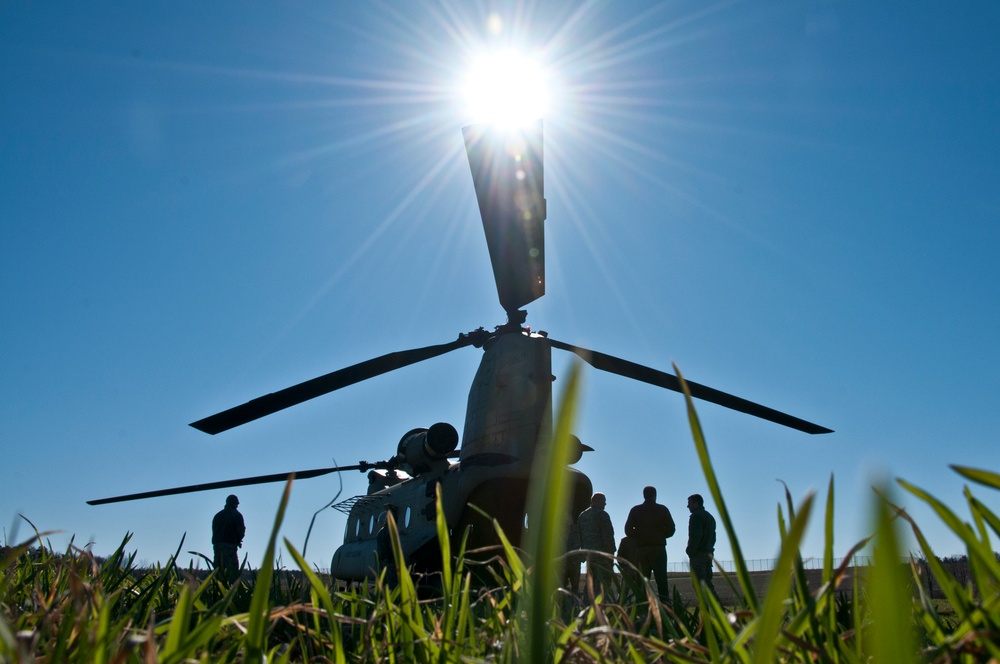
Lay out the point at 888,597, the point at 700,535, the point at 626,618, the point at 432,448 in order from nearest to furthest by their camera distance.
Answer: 1. the point at 888,597
2. the point at 626,618
3. the point at 700,535
4. the point at 432,448

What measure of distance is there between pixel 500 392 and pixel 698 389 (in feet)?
7.30

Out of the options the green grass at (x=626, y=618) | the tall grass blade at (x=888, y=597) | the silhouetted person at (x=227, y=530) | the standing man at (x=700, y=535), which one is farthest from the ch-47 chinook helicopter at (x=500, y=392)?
the tall grass blade at (x=888, y=597)

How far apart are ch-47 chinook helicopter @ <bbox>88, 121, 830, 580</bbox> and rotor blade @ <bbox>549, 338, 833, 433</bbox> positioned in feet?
0.04

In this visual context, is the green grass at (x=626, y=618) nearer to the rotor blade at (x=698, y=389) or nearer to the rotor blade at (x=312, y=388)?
the rotor blade at (x=312, y=388)

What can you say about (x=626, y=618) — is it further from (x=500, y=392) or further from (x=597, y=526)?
(x=597, y=526)

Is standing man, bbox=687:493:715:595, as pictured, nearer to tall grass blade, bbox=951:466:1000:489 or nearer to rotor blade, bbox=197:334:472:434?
rotor blade, bbox=197:334:472:434

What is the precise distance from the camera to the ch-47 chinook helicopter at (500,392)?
6.82 metres

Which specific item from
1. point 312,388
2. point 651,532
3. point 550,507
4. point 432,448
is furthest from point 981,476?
point 432,448

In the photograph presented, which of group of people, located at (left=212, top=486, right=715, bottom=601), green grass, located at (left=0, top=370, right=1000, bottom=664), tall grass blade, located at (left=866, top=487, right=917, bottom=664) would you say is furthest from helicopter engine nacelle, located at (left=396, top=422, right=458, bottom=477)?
tall grass blade, located at (left=866, top=487, right=917, bottom=664)

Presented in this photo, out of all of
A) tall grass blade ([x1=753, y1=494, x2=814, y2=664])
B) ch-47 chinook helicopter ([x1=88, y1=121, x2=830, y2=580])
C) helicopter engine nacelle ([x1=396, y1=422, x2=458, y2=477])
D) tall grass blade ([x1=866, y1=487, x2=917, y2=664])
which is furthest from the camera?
helicopter engine nacelle ([x1=396, y1=422, x2=458, y2=477])

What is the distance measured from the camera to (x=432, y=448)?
882 cm

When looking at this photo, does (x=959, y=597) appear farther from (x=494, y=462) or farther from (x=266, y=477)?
(x=266, y=477)

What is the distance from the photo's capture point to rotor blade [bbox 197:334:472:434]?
7.09m

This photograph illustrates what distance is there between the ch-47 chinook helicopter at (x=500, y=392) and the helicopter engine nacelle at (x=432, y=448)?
15 mm
